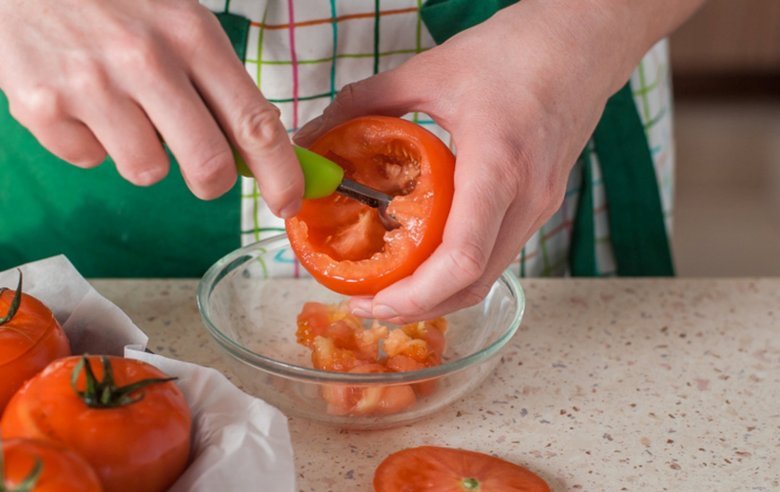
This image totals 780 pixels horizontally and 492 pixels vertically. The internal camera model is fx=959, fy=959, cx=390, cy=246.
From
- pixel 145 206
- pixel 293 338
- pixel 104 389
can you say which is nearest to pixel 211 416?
pixel 104 389

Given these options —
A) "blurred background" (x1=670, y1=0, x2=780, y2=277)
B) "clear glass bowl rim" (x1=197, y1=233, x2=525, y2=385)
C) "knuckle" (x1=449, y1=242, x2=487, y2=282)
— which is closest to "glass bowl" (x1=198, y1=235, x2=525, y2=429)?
"clear glass bowl rim" (x1=197, y1=233, x2=525, y2=385)

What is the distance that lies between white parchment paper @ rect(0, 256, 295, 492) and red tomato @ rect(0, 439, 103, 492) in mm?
123

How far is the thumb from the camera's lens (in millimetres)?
969

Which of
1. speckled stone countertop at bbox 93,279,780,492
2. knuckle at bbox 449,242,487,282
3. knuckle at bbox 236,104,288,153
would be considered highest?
knuckle at bbox 236,104,288,153

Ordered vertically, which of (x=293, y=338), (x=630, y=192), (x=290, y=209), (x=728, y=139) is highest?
(x=290, y=209)

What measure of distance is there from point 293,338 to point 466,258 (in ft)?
1.12

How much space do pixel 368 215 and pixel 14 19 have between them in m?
0.38

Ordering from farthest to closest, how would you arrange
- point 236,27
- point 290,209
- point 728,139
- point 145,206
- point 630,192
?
1. point 728,139
2. point 630,192
3. point 145,206
4. point 236,27
5. point 290,209

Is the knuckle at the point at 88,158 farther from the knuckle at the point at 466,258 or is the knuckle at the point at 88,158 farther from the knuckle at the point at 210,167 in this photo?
the knuckle at the point at 466,258

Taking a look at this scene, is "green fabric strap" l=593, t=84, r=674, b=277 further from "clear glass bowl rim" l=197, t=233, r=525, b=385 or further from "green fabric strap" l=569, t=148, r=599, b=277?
"clear glass bowl rim" l=197, t=233, r=525, b=385

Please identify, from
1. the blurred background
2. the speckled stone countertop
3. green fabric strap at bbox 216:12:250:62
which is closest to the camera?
the speckled stone countertop

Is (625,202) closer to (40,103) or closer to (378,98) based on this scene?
(378,98)

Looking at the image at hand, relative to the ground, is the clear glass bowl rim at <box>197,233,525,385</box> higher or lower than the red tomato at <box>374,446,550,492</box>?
higher

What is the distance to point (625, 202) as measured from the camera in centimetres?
142
